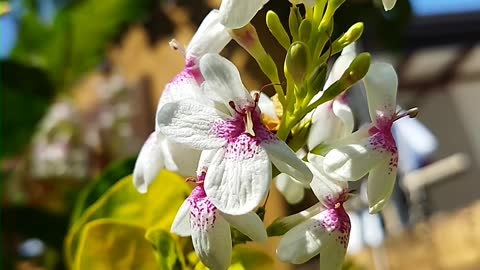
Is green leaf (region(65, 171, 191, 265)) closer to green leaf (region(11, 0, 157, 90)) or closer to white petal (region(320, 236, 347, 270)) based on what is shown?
white petal (region(320, 236, 347, 270))

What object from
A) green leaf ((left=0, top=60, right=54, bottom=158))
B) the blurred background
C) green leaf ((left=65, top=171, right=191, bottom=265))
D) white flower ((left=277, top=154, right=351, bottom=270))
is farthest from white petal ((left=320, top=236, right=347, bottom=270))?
green leaf ((left=0, top=60, right=54, bottom=158))

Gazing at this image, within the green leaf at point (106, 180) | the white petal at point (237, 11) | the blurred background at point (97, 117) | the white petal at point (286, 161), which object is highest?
the white petal at point (237, 11)

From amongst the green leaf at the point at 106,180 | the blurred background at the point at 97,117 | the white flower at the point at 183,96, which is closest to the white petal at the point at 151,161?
the white flower at the point at 183,96

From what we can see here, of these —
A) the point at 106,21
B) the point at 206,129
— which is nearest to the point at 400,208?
the point at 106,21

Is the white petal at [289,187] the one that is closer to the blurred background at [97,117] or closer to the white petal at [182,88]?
the white petal at [182,88]

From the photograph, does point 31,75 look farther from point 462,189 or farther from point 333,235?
point 462,189

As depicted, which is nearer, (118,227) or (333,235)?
(333,235)

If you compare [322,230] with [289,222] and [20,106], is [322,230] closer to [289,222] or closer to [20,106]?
[289,222]

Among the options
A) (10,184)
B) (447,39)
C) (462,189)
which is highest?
(10,184)
